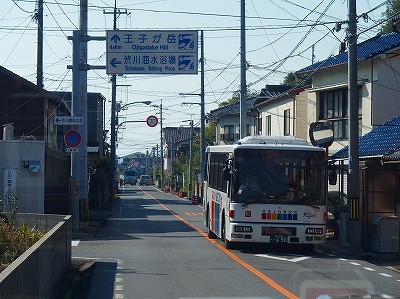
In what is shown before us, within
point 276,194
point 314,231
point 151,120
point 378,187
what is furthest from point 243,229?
point 151,120

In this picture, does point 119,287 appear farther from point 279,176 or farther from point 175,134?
point 175,134

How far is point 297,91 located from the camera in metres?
40.0

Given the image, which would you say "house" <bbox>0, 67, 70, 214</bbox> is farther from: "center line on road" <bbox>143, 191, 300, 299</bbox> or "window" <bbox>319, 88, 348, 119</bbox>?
"window" <bbox>319, 88, 348, 119</bbox>

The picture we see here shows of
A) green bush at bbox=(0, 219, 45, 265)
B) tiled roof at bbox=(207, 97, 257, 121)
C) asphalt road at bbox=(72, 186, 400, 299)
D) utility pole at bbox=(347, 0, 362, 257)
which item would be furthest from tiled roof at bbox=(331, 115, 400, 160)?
tiled roof at bbox=(207, 97, 257, 121)

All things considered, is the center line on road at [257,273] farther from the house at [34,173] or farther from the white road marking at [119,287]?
the house at [34,173]

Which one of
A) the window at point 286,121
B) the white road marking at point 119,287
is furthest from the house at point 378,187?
the window at point 286,121

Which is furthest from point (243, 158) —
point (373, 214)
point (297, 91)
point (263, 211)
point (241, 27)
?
point (297, 91)

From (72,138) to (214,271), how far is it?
1196cm

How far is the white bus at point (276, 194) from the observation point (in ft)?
66.2

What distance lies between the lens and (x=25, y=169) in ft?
91.0

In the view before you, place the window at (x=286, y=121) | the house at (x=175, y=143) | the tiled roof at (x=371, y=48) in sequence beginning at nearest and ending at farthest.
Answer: the tiled roof at (x=371, y=48) < the window at (x=286, y=121) < the house at (x=175, y=143)

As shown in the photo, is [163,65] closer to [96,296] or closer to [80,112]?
[80,112]

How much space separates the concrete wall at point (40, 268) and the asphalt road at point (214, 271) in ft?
2.73

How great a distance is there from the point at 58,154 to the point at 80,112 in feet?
14.1
